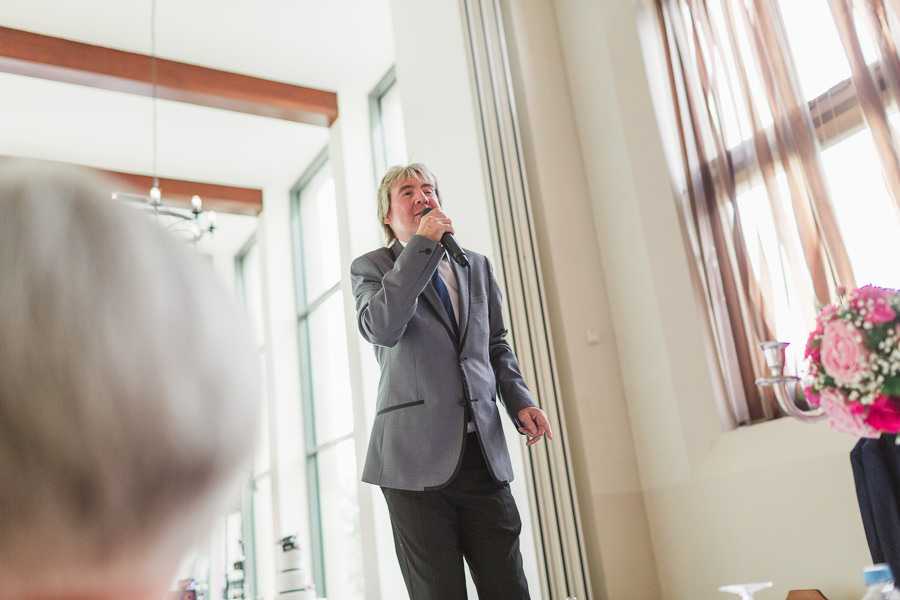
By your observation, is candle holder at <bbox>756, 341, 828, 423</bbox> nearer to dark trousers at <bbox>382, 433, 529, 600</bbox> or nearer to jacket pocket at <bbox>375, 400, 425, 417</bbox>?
dark trousers at <bbox>382, 433, 529, 600</bbox>

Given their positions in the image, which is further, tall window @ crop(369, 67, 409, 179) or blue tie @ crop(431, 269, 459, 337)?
tall window @ crop(369, 67, 409, 179)

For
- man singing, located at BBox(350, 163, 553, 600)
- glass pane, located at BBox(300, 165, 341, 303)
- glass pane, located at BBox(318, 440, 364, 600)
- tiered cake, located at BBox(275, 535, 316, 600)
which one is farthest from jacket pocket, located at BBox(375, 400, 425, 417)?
glass pane, located at BBox(300, 165, 341, 303)

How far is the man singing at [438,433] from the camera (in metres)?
1.77

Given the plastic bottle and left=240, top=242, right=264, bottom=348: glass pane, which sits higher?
left=240, top=242, right=264, bottom=348: glass pane

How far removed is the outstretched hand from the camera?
76.2 inches

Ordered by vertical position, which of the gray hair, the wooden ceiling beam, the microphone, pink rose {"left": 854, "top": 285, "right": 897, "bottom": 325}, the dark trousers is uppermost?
the wooden ceiling beam

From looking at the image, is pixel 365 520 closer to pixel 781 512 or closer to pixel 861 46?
pixel 781 512

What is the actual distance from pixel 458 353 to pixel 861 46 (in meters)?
1.63

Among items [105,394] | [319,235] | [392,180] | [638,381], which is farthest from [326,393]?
[105,394]

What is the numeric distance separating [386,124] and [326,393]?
8.08ft

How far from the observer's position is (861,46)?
236cm

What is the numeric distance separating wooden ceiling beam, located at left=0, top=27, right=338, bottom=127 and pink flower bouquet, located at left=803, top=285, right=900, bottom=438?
4.81 m

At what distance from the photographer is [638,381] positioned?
291 centimetres

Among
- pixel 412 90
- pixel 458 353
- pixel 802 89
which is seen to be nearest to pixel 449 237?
pixel 458 353
